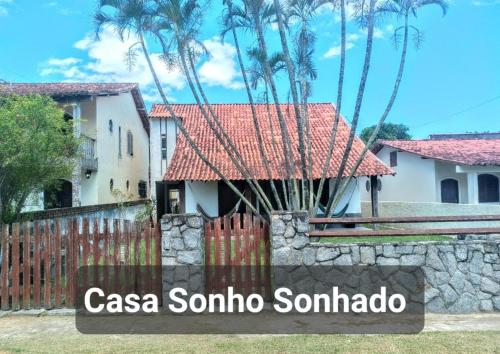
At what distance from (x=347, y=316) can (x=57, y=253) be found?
4.61 metres

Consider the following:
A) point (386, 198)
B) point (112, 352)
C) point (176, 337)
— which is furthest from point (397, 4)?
point (386, 198)

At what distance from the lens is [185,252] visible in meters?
5.91

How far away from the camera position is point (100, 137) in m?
17.8

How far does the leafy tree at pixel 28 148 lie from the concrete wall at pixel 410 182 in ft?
54.5

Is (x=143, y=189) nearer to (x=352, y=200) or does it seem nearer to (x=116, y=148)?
(x=116, y=148)

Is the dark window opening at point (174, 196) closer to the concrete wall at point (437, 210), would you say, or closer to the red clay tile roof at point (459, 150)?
the concrete wall at point (437, 210)

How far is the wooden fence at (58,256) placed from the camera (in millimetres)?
6023

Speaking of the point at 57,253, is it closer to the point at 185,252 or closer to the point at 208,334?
the point at 185,252

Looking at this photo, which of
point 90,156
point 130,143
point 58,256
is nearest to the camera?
point 58,256

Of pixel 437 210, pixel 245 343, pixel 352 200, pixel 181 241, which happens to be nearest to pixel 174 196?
pixel 352 200

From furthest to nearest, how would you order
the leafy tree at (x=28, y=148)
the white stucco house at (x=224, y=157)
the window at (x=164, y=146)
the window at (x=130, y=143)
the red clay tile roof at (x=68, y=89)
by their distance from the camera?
the window at (x=130, y=143)
the window at (x=164, y=146)
the red clay tile roof at (x=68, y=89)
the white stucco house at (x=224, y=157)
the leafy tree at (x=28, y=148)

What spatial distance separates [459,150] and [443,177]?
1608mm

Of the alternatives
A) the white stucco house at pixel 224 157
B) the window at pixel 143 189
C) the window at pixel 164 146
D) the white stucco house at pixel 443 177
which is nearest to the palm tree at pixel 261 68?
the white stucco house at pixel 224 157

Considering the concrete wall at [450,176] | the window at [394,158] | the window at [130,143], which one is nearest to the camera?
the concrete wall at [450,176]
